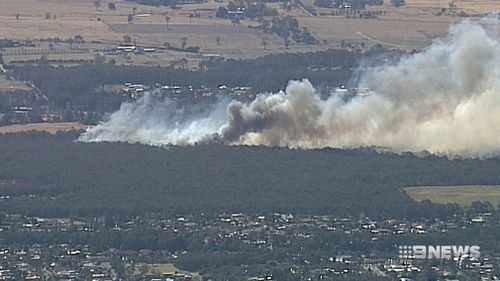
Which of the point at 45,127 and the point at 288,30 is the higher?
the point at 45,127

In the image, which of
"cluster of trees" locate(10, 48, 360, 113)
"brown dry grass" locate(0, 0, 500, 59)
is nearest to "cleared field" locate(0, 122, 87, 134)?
"cluster of trees" locate(10, 48, 360, 113)

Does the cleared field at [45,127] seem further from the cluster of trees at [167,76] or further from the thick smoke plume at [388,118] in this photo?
the cluster of trees at [167,76]

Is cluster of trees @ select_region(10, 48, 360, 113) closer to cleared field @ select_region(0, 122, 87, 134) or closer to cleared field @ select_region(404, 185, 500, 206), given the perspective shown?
cleared field @ select_region(0, 122, 87, 134)

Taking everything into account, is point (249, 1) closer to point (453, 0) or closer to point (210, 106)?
point (453, 0)

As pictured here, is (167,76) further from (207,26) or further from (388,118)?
(207,26)

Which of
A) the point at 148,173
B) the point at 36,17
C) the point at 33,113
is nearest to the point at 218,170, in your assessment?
the point at 148,173

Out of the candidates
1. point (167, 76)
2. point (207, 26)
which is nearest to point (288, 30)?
point (207, 26)

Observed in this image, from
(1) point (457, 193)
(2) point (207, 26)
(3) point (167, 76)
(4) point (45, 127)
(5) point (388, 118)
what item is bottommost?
(2) point (207, 26)

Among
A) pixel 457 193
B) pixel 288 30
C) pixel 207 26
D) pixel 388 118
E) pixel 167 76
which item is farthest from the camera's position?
pixel 207 26
